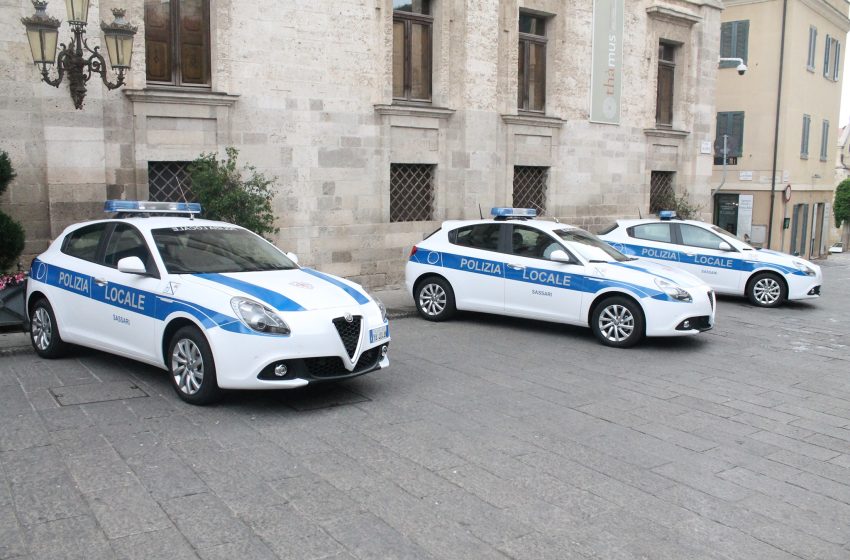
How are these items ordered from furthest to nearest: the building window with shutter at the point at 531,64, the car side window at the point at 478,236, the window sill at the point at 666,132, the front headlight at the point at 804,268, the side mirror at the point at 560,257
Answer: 1. the window sill at the point at 666,132
2. the building window with shutter at the point at 531,64
3. the front headlight at the point at 804,268
4. the car side window at the point at 478,236
5. the side mirror at the point at 560,257

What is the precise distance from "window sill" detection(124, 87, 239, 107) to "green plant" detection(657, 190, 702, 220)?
13041 millimetres

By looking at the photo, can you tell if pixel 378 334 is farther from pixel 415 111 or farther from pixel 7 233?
pixel 415 111

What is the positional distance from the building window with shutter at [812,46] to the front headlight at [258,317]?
28398mm

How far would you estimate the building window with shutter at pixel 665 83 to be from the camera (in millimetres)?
21172

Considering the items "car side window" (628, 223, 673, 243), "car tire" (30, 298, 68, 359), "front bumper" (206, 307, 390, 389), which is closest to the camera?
"front bumper" (206, 307, 390, 389)

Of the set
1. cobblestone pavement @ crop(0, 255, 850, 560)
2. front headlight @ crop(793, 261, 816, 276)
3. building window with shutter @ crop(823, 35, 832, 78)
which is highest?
building window with shutter @ crop(823, 35, 832, 78)

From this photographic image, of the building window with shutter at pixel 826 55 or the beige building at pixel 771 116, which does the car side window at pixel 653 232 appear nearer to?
the beige building at pixel 771 116

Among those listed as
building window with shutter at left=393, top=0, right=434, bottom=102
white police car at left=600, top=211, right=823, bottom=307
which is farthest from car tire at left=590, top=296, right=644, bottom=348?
building window with shutter at left=393, top=0, right=434, bottom=102

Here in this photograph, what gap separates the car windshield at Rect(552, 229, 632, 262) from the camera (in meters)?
10.2

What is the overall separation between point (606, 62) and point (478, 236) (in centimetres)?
969

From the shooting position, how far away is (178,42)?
40.0 feet

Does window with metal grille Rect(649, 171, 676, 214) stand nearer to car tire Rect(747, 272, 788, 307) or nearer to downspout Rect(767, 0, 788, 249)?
car tire Rect(747, 272, 788, 307)

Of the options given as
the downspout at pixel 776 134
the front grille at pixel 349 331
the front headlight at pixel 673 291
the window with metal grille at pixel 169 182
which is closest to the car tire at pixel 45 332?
the front grille at pixel 349 331

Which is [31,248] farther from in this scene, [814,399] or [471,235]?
[814,399]
